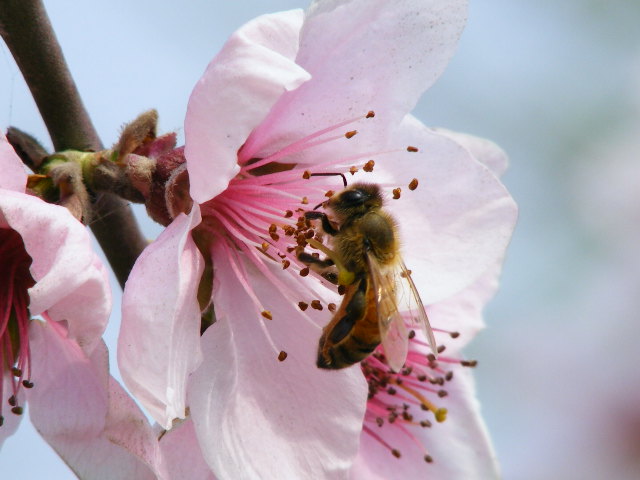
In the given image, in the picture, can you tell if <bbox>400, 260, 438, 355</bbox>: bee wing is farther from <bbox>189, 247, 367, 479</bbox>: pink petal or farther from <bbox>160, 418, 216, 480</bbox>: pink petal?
<bbox>160, 418, 216, 480</bbox>: pink petal

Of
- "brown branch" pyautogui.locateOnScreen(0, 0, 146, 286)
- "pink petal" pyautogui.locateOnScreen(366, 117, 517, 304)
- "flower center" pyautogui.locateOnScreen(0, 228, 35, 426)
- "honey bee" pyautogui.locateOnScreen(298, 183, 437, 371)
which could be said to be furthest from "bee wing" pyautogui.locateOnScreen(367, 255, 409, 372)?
"flower center" pyautogui.locateOnScreen(0, 228, 35, 426)

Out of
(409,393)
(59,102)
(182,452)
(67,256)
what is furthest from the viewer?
(409,393)

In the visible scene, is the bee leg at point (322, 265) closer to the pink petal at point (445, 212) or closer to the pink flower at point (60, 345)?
the pink petal at point (445, 212)

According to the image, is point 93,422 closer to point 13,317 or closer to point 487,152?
point 13,317

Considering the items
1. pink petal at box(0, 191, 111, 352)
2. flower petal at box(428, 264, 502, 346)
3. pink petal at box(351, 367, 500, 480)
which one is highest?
pink petal at box(0, 191, 111, 352)

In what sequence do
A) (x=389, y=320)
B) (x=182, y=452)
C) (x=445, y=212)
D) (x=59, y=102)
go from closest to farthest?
(x=389, y=320) < (x=182, y=452) < (x=59, y=102) < (x=445, y=212)

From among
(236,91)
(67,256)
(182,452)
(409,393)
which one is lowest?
(409,393)

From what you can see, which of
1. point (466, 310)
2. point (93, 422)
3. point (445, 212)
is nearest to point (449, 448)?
point (466, 310)
